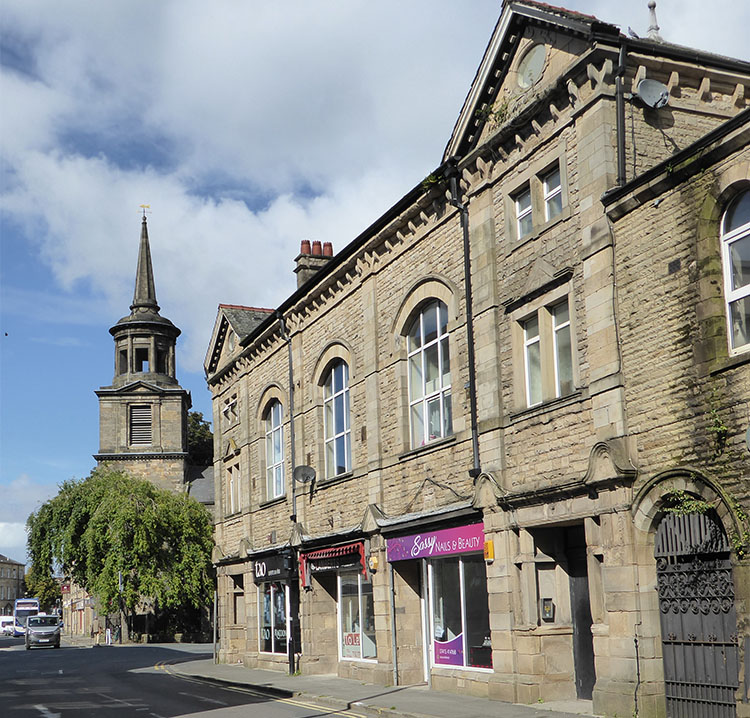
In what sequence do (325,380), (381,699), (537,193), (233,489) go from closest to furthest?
(537,193) → (381,699) → (325,380) → (233,489)

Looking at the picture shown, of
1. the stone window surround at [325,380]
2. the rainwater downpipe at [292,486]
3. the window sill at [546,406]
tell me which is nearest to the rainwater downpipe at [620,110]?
the window sill at [546,406]

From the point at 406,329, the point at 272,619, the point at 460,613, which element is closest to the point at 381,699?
the point at 460,613

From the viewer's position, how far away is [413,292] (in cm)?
2062

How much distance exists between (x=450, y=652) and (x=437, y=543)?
2119 mm

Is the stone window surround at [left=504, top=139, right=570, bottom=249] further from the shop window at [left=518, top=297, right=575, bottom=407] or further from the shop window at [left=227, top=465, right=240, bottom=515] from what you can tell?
the shop window at [left=227, top=465, right=240, bottom=515]

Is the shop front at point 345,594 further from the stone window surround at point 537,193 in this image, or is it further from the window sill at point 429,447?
the stone window surround at point 537,193

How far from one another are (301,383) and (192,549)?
29.8 m

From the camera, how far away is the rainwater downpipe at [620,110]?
14.5m

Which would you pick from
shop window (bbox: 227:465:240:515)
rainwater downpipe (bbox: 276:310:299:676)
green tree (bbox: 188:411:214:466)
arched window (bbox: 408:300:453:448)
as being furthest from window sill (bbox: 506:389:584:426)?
green tree (bbox: 188:411:214:466)

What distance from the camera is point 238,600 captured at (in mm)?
32438

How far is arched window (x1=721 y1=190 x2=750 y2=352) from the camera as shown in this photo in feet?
39.9

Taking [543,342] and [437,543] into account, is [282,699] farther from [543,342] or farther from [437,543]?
[543,342]

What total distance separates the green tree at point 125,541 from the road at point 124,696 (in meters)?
14.8

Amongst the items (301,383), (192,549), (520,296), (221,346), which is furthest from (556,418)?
(192,549)
